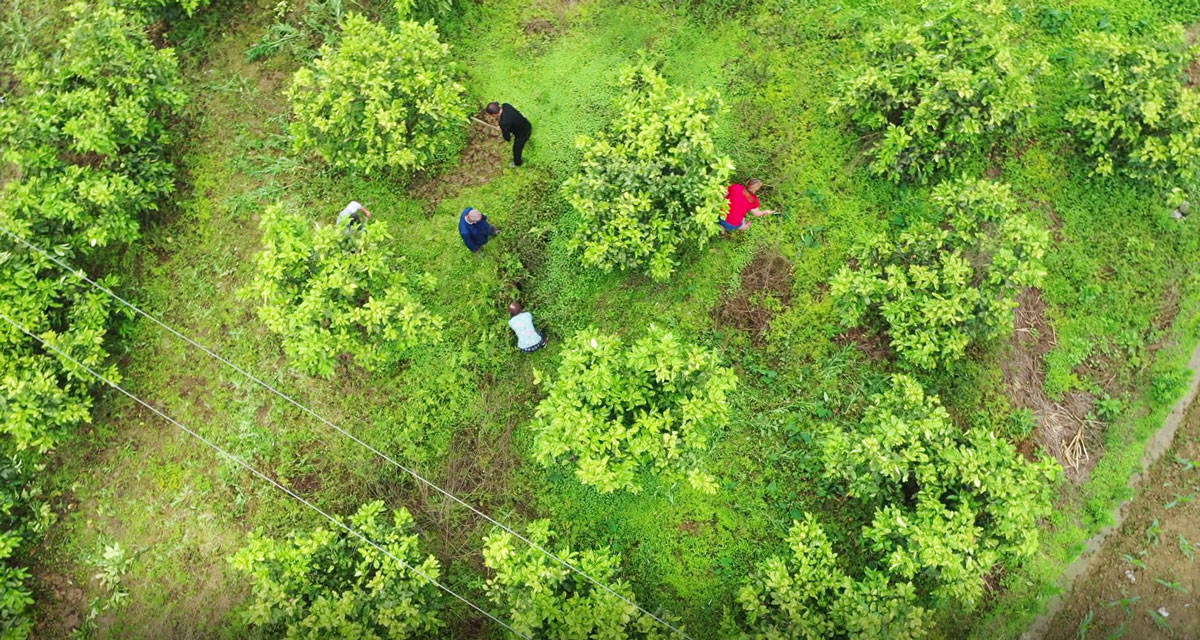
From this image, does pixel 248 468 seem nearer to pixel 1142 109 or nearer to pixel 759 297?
pixel 759 297

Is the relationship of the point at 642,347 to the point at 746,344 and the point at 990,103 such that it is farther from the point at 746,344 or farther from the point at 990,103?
the point at 990,103

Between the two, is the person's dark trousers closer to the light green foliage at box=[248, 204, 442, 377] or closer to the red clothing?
the light green foliage at box=[248, 204, 442, 377]

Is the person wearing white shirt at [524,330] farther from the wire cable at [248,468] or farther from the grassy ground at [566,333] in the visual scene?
the wire cable at [248,468]

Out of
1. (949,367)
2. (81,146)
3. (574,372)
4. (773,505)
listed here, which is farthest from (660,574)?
(81,146)

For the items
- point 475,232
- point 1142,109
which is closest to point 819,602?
point 475,232

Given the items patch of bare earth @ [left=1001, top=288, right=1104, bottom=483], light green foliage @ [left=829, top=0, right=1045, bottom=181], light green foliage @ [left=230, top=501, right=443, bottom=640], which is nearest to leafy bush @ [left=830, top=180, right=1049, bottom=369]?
light green foliage @ [left=829, top=0, right=1045, bottom=181]

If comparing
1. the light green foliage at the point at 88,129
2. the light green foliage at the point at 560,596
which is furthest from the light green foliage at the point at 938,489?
the light green foliage at the point at 88,129
